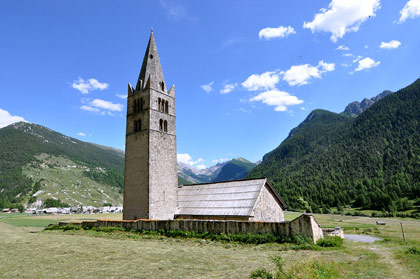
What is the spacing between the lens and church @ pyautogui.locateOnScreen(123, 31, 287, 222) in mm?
27047

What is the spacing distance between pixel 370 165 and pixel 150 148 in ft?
464

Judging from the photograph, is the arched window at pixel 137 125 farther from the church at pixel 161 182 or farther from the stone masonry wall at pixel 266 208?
the stone masonry wall at pixel 266 208

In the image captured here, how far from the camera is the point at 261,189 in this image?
26141mm

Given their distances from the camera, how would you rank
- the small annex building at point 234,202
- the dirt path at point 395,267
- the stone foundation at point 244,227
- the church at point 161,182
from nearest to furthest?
the dirt path at point 395,267, the stone foundation at point 244,227, the small annex building at point 234,202, the church at point 161,182

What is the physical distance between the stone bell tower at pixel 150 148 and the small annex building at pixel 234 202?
9.29ft

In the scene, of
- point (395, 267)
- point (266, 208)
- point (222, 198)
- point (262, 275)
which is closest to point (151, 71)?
point (222, 198)

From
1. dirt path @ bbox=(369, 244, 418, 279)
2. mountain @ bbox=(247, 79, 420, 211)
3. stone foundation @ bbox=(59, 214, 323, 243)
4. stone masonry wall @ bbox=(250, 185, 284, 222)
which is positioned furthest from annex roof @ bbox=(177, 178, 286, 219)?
mountain @ bbox=(247, 79, 420, 211)

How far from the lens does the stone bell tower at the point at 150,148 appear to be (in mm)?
29734

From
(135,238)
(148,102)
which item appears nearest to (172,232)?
(135,238)

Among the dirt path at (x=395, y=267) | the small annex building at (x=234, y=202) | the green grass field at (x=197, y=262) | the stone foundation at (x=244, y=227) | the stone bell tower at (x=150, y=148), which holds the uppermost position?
the stone bell tower at (x=150, y=148)

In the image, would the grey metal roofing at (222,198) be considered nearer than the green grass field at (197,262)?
No

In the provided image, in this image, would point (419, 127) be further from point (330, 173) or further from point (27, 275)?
point (27, 275)

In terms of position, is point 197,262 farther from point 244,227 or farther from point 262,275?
point 244,227

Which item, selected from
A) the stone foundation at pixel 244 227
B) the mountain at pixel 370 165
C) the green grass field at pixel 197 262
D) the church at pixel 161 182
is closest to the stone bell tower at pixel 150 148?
the church at pixel 161 182
